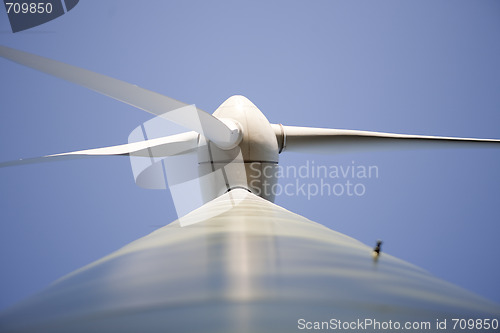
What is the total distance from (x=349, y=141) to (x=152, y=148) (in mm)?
824

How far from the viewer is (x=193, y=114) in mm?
1053

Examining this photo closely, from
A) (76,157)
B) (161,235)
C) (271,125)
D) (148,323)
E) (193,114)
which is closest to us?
(148,323)

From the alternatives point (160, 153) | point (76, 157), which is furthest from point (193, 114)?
point (76, 157)

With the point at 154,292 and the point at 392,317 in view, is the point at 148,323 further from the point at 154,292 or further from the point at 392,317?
the point at 392,317

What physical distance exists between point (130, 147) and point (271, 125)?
0.58 meters

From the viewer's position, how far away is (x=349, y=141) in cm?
173

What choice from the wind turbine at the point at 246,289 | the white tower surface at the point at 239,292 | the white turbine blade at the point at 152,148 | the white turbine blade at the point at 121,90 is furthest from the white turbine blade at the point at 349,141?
the white tower surface at the point at 239,292

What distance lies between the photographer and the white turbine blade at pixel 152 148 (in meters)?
1.41

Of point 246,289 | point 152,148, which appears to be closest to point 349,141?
point 152,148

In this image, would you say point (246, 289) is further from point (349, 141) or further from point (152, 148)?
point (349, 141)

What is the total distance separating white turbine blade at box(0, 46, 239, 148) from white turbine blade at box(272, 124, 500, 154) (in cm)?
61

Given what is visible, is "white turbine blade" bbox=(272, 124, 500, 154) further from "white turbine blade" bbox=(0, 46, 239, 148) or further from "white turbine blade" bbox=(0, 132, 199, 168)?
"white turbine blade" bbox=(0, 46, 239, 148)

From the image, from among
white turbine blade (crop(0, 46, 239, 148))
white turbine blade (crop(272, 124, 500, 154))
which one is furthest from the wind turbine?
white turbine blade (crop(272, 124, 500, 154))

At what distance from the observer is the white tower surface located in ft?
0.80
